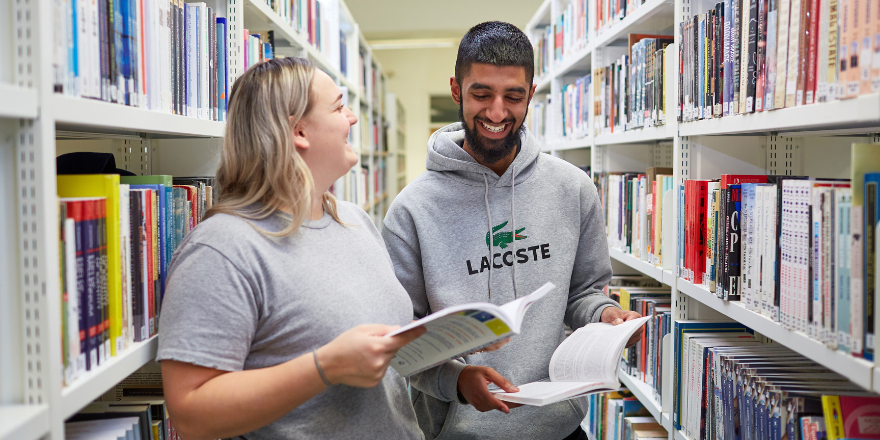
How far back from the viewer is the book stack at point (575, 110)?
2.83m

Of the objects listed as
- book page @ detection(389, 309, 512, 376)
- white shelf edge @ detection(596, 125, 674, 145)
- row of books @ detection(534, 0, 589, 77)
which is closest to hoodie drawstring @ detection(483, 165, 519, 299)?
book page @ detection(389, 309, 512, 376)

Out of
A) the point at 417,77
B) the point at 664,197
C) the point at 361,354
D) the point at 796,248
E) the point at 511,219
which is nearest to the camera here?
the point at 361,354

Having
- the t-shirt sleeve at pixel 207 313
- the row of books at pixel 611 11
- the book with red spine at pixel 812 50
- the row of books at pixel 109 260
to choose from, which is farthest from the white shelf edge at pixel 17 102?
the row of books at pixel 611 11

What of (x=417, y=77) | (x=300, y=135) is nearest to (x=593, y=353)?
(x=300, y=135)

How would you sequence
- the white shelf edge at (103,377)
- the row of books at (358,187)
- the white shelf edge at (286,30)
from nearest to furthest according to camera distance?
the white shelf edge at (103,377)
the white shelf edge at (286,30)
the row of books at (358,187)

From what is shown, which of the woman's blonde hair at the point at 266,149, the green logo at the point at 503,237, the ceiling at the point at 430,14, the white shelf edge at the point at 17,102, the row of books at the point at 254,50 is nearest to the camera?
the white shelf edge at the point at 17,102

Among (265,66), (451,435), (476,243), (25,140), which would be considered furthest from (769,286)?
(25,140)

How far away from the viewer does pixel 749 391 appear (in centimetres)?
128

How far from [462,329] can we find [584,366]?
397 millimetres

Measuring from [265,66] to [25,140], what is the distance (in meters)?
0.44

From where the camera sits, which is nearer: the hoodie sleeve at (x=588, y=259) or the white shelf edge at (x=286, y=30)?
the hoodie sleeve at (x=588, y=259)

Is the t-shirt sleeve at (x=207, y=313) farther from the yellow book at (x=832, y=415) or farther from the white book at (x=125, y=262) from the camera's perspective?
the yellow book at (x=832, y=415)

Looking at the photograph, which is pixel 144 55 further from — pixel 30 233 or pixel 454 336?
pixel 454 336

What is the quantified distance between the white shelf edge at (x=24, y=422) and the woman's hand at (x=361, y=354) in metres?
0.36
